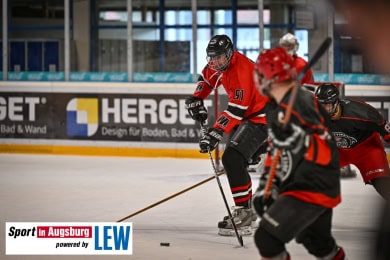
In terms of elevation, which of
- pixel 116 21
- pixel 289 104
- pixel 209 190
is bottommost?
pixel 209 190

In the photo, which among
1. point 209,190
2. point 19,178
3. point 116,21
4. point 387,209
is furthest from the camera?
point 116,21

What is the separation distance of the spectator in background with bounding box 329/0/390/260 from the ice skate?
13.4ft

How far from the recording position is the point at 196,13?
11.2 metres

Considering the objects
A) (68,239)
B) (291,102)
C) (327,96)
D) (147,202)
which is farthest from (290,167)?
(147,202)

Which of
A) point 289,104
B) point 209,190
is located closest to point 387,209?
point 289,104

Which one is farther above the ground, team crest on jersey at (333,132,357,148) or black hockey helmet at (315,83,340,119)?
black hockey helmet at (315,83,340,119)

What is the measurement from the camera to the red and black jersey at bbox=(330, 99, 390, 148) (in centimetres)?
549

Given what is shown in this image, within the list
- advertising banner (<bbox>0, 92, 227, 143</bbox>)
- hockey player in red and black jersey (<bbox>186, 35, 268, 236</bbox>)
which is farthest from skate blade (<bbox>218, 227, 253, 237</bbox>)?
advertising banner (<bbox>0, 92, 227, 143</bbox>)

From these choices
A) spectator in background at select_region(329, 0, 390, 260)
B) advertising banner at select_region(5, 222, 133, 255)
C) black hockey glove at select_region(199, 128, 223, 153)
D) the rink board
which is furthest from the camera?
the rink board

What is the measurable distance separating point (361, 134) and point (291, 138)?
237 cm

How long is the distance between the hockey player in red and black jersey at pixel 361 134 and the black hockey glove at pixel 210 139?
0.75 meters

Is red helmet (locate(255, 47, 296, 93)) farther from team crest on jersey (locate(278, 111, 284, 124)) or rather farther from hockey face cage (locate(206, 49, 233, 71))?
hockey face cage (locate(206, 49, 233, 71))

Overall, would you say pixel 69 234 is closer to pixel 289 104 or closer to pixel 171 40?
pixel 289 104

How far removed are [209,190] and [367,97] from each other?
3011mm
